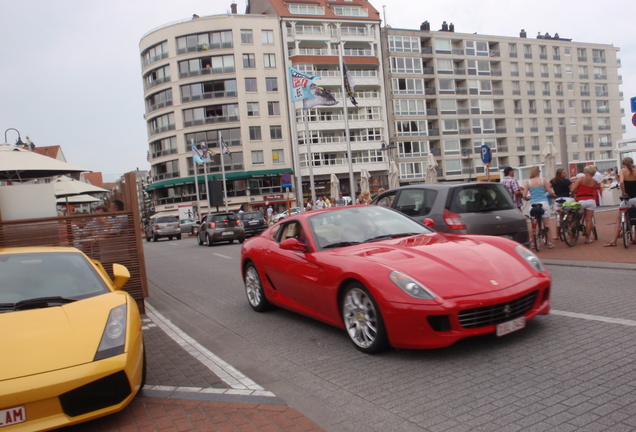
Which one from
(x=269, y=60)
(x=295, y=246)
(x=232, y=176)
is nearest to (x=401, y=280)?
(x=295, y=246)

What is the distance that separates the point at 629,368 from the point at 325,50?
6264 centimetres

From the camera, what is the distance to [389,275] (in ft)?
14.5

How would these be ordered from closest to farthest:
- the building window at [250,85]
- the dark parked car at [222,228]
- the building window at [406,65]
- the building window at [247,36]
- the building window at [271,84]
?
the dark parked car at [222,228]
the building window at [247,36]
the building window at [250,85]
the building window at [271,84]
the building window at [406,65]

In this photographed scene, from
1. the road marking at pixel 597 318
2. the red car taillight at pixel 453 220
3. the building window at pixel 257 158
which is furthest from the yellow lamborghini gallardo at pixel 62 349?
the building window at pixel 257 158

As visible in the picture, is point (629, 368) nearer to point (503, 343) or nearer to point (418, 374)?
point (503, 343)

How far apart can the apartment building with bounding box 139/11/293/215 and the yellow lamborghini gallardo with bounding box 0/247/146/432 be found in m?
56.8

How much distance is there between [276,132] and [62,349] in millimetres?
60657

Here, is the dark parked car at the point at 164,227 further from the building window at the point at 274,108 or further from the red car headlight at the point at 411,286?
the red car headlight at the point at 411,286

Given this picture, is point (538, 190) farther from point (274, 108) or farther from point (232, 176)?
point (274, 108)

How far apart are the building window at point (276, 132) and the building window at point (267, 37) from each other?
1036 cm

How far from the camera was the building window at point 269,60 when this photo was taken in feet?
205

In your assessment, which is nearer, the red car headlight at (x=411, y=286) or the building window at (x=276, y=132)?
the red car headlight at (x=411, y=286)

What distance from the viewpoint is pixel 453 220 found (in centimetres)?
838

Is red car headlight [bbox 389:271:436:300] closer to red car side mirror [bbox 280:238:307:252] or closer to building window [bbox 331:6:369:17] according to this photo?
red car side mirror [bbox 280:238:307:252]
